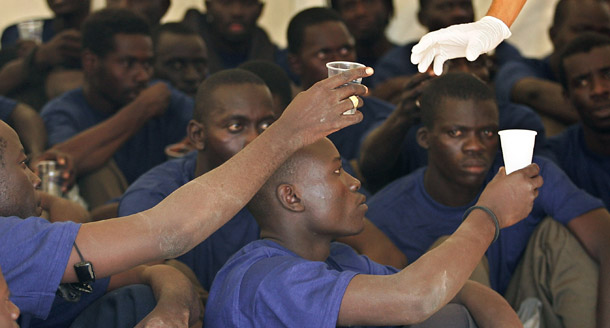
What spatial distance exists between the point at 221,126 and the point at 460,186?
3.17 ft

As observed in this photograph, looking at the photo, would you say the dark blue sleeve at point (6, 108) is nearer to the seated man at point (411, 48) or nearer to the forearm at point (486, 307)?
the seated man at point (411, 48)

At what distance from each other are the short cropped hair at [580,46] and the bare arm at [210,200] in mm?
2153

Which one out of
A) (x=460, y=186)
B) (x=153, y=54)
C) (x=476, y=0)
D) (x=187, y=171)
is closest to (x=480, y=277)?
(x=460, y=186)

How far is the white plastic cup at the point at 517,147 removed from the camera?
2.29 m

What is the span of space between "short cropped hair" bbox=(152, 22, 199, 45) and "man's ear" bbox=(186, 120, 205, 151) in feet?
5.35

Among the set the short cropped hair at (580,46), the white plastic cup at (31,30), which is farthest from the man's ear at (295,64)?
the white plastic cup at (31,30)

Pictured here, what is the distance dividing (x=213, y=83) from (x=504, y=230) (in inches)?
49.4

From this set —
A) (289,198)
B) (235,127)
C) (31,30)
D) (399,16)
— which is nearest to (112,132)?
(235,127)

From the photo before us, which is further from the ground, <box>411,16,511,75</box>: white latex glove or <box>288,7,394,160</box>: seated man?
<box>411,16,511,75</box>: white latex glove

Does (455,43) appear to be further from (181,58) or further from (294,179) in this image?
(181,58)

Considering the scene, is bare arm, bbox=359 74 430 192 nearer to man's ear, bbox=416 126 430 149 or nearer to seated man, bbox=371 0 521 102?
man's ear, bbox=416 126 430 149

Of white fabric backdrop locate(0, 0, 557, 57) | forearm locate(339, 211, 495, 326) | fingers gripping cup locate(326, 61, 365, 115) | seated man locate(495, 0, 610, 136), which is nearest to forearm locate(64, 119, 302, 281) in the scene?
fingers gripping cup locate(326, 61, 365, 115)

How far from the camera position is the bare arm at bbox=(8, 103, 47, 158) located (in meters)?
4.07

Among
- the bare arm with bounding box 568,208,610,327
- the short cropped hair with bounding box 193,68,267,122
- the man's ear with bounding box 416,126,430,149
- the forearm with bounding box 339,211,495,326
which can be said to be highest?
the forearm with bounding box 339,211,495,326
